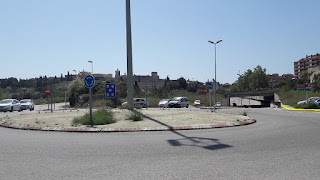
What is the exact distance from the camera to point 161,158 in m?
6.36

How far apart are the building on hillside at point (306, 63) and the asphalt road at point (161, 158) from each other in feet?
539

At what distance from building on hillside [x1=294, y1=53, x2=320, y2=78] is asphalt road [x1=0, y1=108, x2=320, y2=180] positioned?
539 feet

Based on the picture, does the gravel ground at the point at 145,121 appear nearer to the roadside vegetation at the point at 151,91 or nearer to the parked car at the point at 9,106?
the roadside vegetation at the point at 151,91

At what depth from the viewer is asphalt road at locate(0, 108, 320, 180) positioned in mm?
5184

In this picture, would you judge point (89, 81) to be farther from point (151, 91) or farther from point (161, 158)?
point (151, 91)

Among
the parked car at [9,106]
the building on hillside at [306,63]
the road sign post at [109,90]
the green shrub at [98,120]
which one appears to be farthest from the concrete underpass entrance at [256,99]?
the building on hillside at [306,63]

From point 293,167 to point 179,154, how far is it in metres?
2.51

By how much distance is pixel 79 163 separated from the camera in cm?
595

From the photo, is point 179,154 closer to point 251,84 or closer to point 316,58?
point 251,84

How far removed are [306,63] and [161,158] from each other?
191m

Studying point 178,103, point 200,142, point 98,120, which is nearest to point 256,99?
point 178,103

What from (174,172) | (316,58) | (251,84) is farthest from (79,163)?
(316,58)

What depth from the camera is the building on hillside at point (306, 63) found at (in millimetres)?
160250

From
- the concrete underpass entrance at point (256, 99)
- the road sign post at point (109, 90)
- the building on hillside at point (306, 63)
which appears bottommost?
the concrete underpass entrance at point (256, 99)
